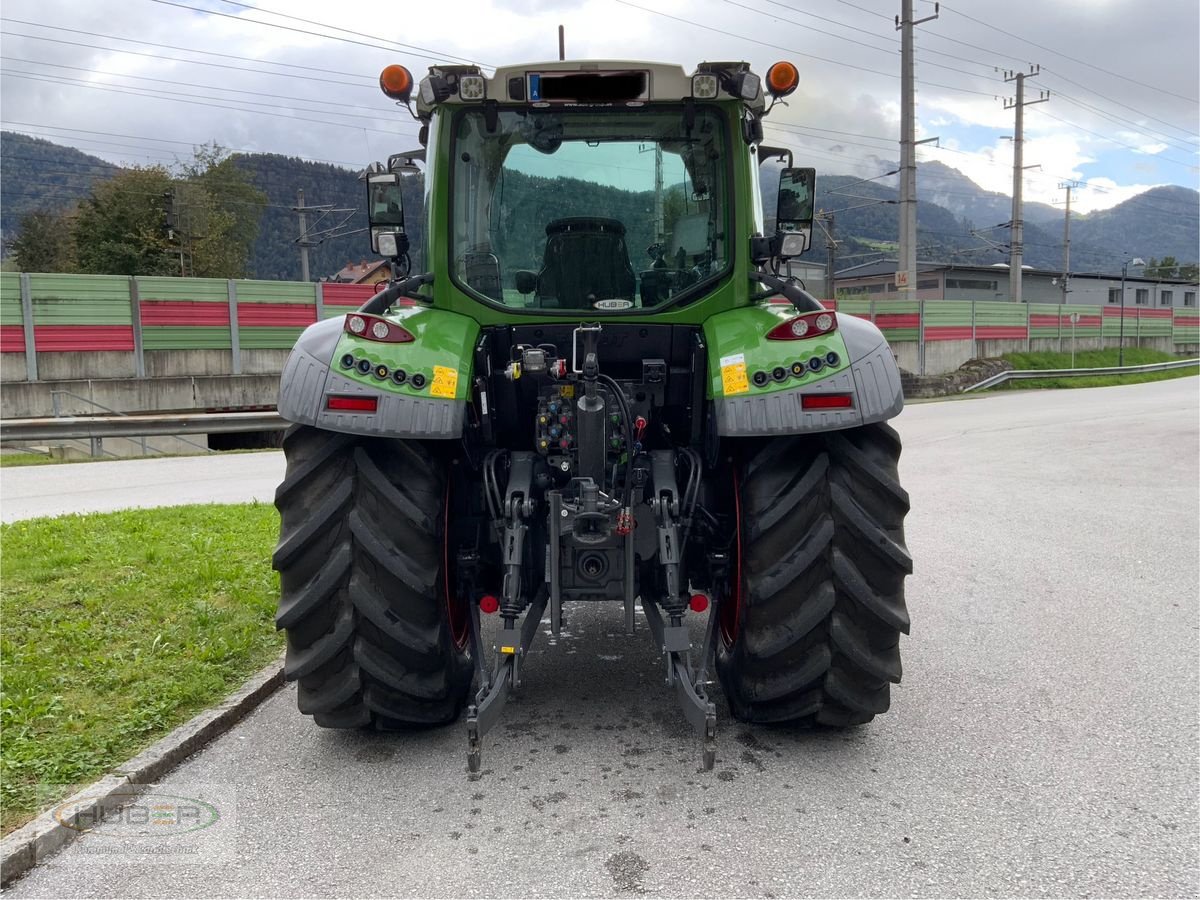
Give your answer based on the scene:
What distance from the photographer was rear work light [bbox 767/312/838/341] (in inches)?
138

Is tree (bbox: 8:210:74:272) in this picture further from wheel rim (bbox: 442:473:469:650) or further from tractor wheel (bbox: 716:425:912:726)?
tractor wheel (bbox: 716:425:912:726)

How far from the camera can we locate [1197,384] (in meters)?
29.3

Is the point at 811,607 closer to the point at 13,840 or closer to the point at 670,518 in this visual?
the point at 670,518

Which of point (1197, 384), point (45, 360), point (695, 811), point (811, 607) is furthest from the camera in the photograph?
point (1197, 384)

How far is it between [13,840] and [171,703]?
3.57 feet

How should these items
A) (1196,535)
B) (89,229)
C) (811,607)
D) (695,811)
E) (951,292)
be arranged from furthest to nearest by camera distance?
(951,292) → (89,229) → (1196,535) → (811,607) → (695,811)

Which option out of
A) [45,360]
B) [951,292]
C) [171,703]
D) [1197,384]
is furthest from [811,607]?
[951,292]

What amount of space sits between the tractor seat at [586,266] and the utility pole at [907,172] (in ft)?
86.4

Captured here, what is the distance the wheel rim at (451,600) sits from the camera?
3699 mm

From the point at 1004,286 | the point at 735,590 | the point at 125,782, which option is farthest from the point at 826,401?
the point at 1004,286

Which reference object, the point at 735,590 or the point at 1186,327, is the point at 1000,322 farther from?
the point at 735,590

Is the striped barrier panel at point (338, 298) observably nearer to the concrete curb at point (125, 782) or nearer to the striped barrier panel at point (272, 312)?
the striped barrier panel at point (272, 312)

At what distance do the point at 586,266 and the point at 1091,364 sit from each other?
37.9 meters

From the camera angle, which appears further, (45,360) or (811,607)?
(45,360)
